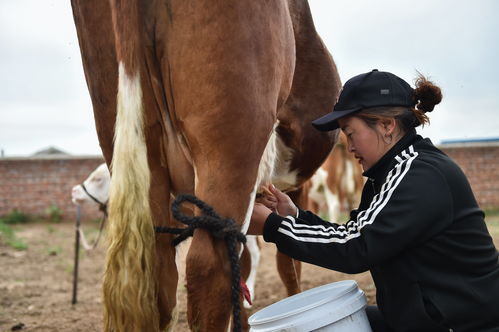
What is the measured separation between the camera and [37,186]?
42.7ft

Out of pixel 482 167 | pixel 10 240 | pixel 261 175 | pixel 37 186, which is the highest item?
pixel 482 167

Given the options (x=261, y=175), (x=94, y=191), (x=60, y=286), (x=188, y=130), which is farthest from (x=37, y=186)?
(x=188, y=130)

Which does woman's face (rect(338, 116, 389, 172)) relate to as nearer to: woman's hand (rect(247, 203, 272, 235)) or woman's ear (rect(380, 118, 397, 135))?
woman's ear (rect(380, 118, 397, 135))

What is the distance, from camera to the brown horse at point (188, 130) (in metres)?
1.55

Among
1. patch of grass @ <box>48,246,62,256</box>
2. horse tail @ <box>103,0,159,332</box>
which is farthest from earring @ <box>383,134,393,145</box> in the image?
patch of grass @ <box>48,246,62,256</box>

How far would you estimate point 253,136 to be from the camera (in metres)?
1.57

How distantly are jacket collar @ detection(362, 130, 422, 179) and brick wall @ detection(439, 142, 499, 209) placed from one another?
38.2ft

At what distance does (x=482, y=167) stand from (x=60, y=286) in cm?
1086

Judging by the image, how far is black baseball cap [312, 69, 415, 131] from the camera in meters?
1.86

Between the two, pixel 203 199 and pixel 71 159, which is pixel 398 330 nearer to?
pixel 203 199

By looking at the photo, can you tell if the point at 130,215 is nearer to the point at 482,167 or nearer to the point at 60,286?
the point at 60,286

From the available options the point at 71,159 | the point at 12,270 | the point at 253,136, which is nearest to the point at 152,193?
the point at 253,136

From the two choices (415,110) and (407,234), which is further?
(415,110)

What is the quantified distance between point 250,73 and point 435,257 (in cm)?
90
